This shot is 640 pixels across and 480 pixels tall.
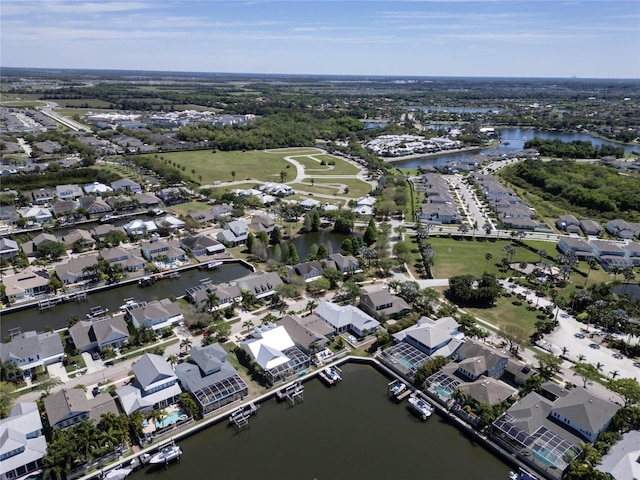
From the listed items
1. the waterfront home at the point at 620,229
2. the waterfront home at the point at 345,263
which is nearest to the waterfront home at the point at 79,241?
the waterfront home at the point at 345,263

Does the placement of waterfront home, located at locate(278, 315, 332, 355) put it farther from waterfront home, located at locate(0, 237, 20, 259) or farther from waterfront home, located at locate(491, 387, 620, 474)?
waterfront home, located at locate(0, 237, 20, 259)

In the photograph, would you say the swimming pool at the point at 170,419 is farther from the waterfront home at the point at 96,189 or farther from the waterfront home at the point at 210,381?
the waterfront home at the point at 96,189

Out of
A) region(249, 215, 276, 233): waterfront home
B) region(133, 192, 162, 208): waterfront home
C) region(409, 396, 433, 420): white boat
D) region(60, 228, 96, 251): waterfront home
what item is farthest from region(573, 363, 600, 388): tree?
region(133, 192, 162, 208): waterfront home

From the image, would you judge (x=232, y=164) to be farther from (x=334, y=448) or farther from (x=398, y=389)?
(x=334, y=448)

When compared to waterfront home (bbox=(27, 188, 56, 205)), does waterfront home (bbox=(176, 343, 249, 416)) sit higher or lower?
lower

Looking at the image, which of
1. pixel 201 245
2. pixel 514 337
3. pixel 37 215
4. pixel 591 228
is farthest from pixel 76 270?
pixel 591 228
